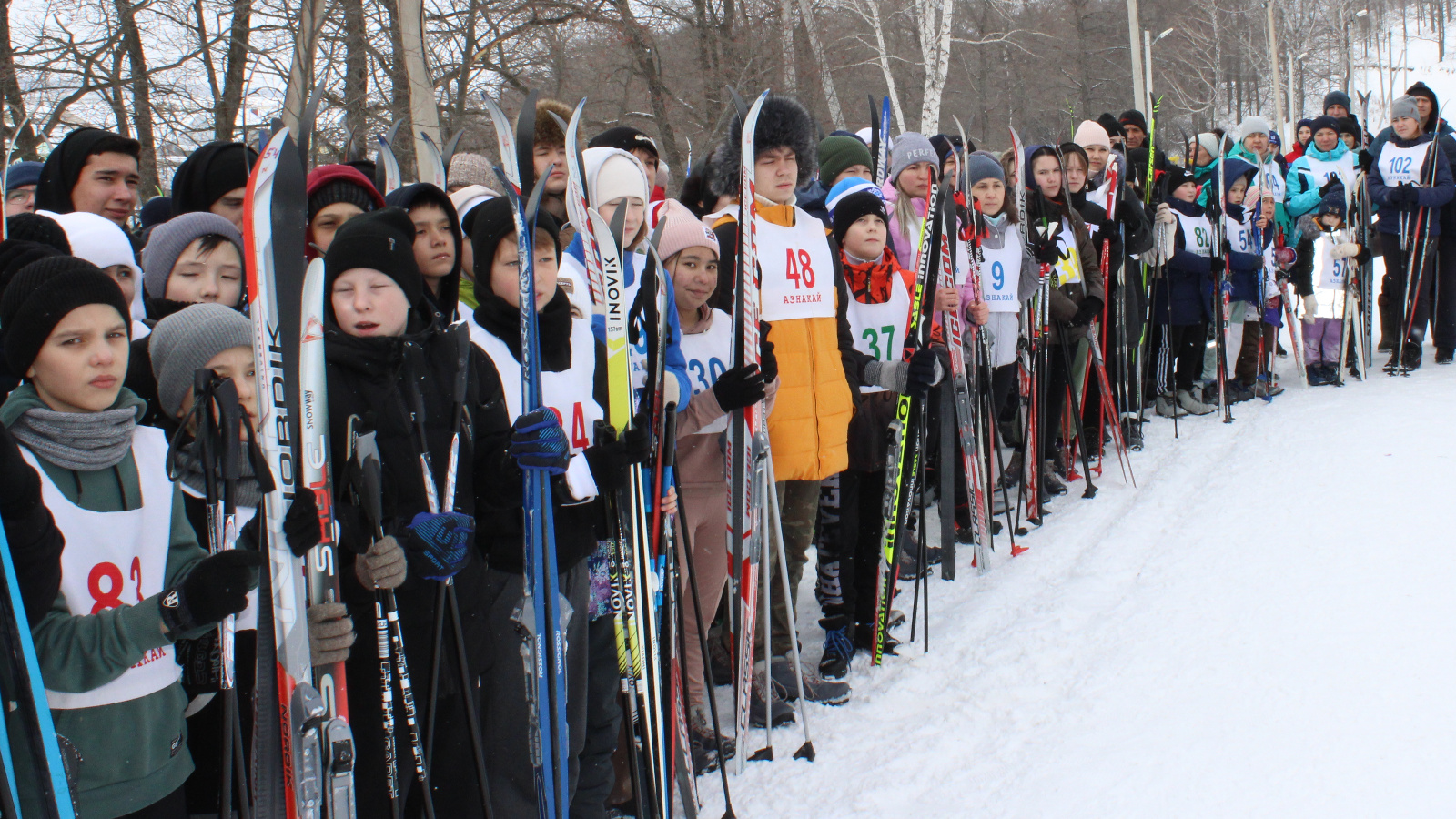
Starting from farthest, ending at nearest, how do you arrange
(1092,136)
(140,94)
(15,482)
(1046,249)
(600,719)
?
(140,94), (1092,136), (1046,249), (600,719), (15,482)

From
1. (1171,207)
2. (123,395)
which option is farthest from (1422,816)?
(1171,207)

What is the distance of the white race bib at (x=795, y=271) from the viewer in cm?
326

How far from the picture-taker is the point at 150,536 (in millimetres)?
1735

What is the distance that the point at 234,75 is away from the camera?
10.5 m

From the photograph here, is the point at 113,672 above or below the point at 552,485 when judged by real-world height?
below

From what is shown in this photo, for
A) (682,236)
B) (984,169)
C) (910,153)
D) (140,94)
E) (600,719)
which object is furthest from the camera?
(140,94)

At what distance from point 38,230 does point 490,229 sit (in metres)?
1.06

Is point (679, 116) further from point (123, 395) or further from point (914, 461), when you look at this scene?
point (123, 395)

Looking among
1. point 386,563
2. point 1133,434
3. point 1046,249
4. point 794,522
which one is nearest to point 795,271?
point 794,522

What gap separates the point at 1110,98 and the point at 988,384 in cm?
3295

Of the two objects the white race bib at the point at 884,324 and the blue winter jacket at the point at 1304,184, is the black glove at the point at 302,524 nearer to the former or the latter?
the white race bib at the point at 884,324

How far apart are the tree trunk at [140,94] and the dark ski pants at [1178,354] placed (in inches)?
370

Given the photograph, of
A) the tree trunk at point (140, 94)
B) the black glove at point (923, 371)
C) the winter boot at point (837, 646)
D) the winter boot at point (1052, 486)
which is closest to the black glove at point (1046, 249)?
the winter boot at point (1052, 486)

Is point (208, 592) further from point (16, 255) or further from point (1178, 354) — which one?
point (1178, 354)
